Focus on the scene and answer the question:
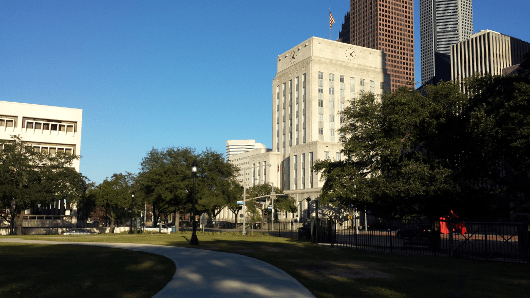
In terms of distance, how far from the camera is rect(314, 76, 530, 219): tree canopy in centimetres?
2536

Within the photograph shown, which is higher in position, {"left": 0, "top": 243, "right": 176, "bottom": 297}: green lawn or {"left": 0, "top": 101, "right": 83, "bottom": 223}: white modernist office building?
{"left": 0, "top": 101, "right": 83, "bottom": 223}: white modernist office building

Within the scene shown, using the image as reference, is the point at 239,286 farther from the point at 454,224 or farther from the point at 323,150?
the point at 323,150

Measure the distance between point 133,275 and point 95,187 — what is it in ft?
199

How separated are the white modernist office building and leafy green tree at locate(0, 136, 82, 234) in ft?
58.7

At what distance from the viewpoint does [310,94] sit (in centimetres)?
13562

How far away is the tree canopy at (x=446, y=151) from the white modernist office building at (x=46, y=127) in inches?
2247

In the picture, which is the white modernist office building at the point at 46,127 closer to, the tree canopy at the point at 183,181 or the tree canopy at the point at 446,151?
the tree canopy at the point at 183,181

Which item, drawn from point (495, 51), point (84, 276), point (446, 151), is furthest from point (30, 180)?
point (495, 51)

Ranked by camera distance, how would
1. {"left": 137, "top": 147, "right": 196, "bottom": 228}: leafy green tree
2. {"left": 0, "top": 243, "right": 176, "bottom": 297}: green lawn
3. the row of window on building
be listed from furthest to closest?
1. the row of window on building
2. {"left": 137, "top": 147, "right": 196, "bottom": 228}: leafy green tree
3. {"left": 0, "top": 243, "right": 176, "bottom": 297}: green lawn

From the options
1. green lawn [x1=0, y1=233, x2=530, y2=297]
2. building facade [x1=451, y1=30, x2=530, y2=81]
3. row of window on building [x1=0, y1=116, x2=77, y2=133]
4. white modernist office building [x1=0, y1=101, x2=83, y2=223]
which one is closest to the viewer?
green lawn [x1=0, y1=233, x2=530, y2=297]

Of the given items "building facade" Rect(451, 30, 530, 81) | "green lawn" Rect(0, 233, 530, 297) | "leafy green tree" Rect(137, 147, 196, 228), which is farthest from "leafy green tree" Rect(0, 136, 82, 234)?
"building facade" Rect(451, 30, 530, 81)

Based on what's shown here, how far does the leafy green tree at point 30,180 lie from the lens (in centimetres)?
5018

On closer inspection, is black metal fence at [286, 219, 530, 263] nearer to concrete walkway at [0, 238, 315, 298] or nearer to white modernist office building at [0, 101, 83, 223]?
concrete walkway at [0, 238, 315, 298]

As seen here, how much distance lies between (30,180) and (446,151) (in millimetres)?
46973
